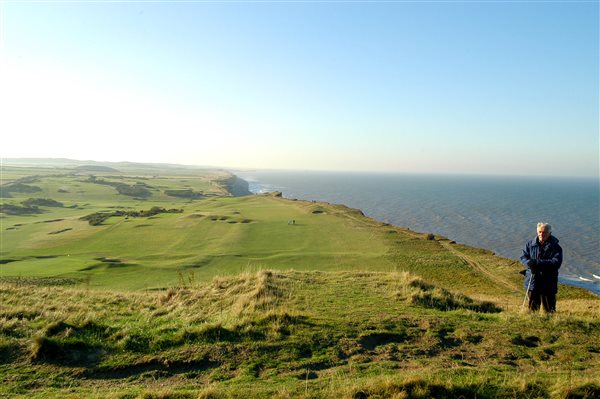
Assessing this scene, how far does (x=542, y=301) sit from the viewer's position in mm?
11156

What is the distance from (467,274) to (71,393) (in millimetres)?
30677

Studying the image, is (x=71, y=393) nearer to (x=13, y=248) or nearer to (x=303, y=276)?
(x=303, y=276)

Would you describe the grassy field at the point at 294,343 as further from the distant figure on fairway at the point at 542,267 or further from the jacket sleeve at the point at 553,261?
the jacket sleeve at the point at 553,261

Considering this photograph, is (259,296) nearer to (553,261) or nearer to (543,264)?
(543,264)

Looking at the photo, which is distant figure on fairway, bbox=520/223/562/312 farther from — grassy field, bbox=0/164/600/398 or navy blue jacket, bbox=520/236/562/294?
grassy field, bbox=0/164/600/398

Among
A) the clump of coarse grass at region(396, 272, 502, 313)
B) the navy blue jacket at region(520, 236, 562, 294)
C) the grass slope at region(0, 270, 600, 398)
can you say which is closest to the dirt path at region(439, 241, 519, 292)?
the clump of coarse grass at region(396, 272, 502, 313)

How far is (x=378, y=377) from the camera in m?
6.79

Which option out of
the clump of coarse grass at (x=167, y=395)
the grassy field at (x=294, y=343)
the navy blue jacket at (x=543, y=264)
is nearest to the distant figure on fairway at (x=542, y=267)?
the navy blue jacket at (x=543, y=264)

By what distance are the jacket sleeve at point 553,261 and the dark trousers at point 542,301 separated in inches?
44.0

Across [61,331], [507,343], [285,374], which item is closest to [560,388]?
[507,343]

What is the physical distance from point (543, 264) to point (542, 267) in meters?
0.15

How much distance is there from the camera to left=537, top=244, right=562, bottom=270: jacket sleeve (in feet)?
33.9

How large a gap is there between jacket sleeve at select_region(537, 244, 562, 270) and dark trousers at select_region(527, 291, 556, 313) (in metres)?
1.12

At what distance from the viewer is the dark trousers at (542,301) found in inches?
436
